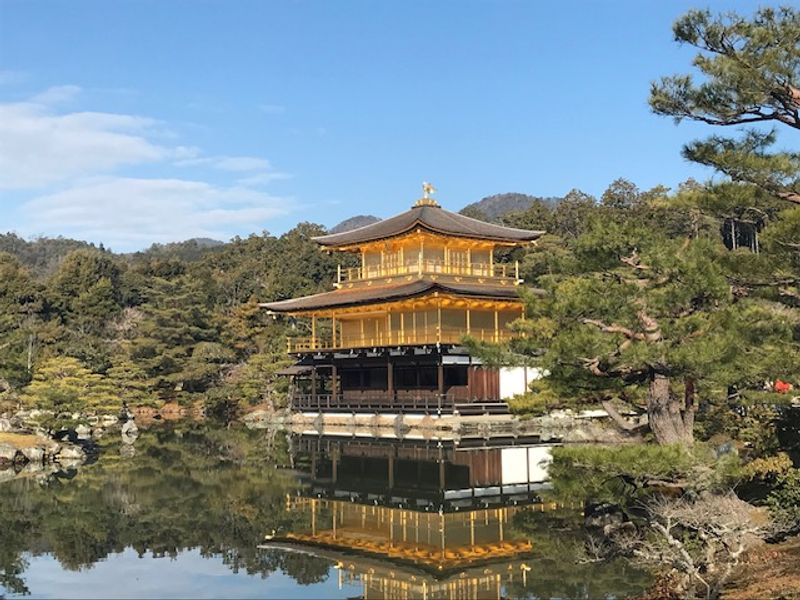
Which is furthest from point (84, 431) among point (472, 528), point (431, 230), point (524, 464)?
point (472, 528)

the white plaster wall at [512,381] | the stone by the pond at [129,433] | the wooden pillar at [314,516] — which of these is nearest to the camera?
the wooden pillar at [314,516]

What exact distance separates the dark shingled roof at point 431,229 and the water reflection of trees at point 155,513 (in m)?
12.9

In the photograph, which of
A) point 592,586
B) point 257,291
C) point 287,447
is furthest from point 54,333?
point 592,586

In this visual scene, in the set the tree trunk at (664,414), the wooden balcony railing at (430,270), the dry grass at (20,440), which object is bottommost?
the dry grass at (20,440)

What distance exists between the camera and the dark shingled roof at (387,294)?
3034cm

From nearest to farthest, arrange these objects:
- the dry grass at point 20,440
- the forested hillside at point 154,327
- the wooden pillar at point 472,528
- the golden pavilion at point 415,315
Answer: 1. the wooden pillar at point 472,528
2. the dry grass at point 20,440
3. the golden pavilion at point 415,315
4. the forested hillside at point 154,327

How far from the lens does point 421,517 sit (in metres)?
14.2

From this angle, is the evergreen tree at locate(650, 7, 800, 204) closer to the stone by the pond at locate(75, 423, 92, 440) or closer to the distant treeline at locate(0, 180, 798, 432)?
the distant treeline at locate(0, 180, 798, 432)

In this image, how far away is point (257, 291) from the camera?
58.5m

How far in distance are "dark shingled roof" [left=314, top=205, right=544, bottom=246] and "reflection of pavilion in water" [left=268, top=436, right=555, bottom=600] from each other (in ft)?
38.4

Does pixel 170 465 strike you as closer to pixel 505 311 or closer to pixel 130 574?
pixel 130 574

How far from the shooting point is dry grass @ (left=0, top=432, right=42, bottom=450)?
2252cm

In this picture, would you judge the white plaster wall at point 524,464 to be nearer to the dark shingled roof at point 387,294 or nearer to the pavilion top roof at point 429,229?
the dark shingled roof at point 387,294

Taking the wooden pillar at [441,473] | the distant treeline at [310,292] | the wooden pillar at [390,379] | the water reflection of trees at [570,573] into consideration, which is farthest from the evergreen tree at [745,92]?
the wooden pillar at [390,379]
